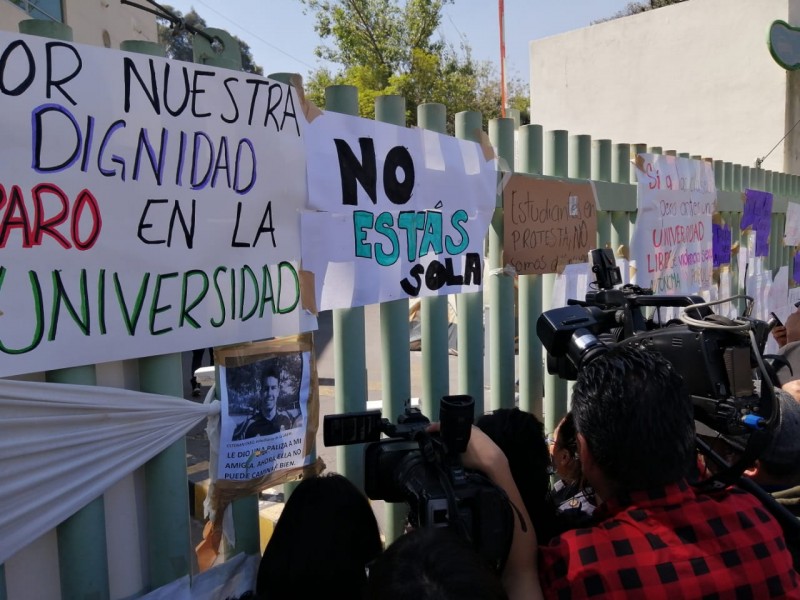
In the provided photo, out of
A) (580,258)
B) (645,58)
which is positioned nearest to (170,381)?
(580,258)

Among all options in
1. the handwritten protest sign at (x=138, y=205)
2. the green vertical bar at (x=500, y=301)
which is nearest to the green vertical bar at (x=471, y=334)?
the green vertical bar at (x=500, y=301)

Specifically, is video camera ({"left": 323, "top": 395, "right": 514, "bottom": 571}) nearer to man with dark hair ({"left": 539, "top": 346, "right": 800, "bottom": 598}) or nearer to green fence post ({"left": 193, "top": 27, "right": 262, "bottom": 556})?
man with dark hair ({"left": 539, "top": 346, "right": 800, "bottom": 598})

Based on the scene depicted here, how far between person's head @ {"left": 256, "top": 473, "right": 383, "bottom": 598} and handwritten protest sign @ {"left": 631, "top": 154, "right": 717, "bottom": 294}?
7.95 ft

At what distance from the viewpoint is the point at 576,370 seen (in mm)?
1678

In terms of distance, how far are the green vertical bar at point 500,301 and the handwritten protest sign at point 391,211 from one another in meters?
0.16

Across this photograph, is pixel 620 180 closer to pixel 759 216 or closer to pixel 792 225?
pixel 759 216

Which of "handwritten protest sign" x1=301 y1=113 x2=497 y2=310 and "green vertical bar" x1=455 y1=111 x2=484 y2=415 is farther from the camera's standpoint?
"green vertical bar" x1=455 y1=111 x2=484 y2=415

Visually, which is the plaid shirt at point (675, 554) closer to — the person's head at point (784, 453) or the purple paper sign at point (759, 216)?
the person's head at point (784, 453)

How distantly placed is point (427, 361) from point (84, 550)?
4.15ft

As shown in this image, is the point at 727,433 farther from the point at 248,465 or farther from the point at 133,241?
the point at 133,241

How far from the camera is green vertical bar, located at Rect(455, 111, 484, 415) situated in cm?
251

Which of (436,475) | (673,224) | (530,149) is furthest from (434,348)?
(673,224)

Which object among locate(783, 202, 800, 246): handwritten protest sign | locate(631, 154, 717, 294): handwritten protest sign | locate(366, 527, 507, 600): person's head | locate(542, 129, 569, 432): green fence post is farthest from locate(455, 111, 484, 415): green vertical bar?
locate(783, 202, 800, 246): handwritten protest sign

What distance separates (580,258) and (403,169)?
1185mm
